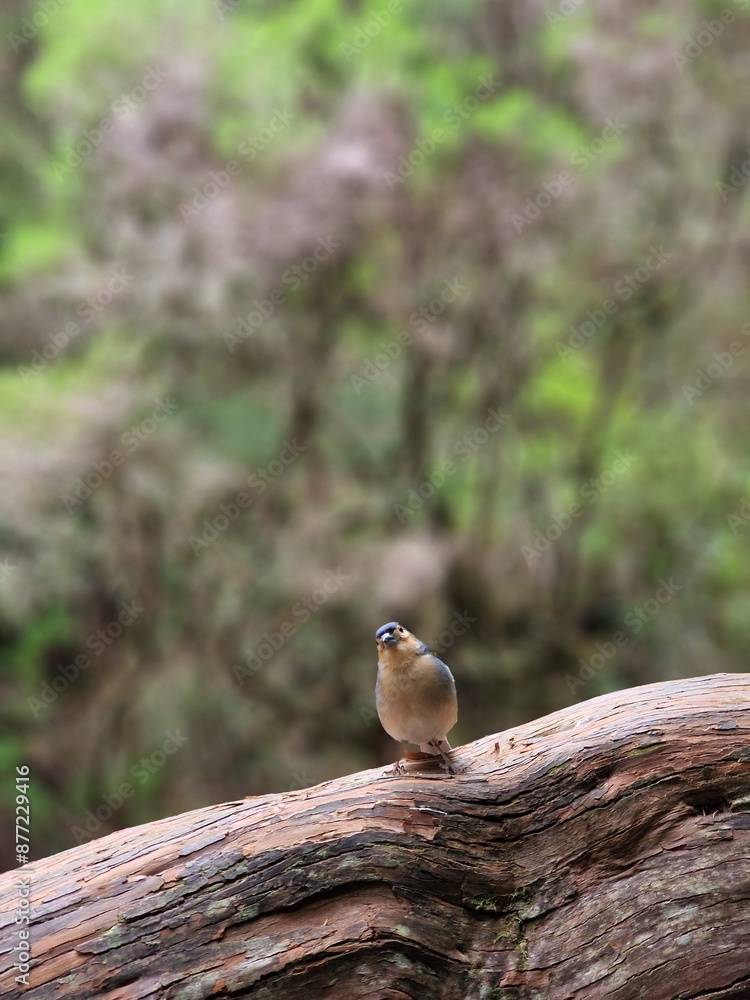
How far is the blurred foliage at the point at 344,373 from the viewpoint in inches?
287

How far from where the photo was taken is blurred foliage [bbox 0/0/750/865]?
287 inches

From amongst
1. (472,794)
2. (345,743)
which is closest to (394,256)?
(345,743)

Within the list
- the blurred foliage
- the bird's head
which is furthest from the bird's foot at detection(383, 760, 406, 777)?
the blurred foliage

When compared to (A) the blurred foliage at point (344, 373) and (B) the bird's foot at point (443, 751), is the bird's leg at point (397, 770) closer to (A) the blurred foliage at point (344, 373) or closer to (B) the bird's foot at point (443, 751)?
(B) the bird's foot at point (443, 751)

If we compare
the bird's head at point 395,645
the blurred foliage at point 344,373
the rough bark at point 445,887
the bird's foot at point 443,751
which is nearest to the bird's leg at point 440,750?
the bird's foot at point 443,751

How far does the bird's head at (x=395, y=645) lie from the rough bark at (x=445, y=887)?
0.37 meters

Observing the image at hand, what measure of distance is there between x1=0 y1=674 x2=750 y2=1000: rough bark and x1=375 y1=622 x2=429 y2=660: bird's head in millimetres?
366

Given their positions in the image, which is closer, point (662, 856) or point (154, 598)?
point (662, 856)

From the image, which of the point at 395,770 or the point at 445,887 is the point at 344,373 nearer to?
the point at 395,770

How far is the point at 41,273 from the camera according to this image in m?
7.26

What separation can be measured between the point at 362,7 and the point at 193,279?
3223mm

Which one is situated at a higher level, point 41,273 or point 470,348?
point 41,273

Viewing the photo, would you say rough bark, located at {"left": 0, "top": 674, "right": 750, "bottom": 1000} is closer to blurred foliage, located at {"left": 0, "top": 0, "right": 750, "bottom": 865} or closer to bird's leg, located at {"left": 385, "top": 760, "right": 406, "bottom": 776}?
bird's leg, located at {"left": 385, "top": 760, "right": 406, "bottom": 776}

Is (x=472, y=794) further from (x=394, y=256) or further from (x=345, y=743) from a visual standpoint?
(x=394, y=256)
